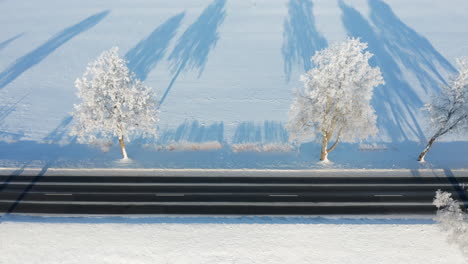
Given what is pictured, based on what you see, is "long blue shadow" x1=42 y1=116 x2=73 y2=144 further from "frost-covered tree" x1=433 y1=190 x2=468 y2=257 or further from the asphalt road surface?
"frost-covered tree" x1=433 y1=190 x2=468 y2=257

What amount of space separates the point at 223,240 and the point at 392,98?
2848 cm

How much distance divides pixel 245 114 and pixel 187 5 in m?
30.9

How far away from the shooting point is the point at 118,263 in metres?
19.6

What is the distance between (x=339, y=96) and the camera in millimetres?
23703

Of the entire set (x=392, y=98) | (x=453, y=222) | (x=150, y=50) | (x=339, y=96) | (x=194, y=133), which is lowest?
(x=453, y=222)

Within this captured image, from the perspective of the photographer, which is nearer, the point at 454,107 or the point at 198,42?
the point at 454,107

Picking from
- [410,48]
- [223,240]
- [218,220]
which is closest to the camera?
[223,240]

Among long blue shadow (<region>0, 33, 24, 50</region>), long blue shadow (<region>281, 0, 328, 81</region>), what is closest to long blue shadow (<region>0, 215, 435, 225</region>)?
long blue shadow (<region>281, 0, 328, 81</region>)

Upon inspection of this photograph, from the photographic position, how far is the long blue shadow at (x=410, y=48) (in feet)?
135

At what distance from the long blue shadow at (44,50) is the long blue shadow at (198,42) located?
17.2 meters

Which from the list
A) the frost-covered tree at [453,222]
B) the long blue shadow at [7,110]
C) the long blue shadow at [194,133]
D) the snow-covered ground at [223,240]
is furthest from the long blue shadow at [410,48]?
the long blue shadow at [7,110]

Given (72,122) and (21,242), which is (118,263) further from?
(72,122)

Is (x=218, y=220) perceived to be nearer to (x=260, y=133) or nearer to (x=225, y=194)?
(x=225, y=194)

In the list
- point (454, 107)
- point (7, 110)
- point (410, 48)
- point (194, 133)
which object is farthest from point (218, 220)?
point (410, 48)
